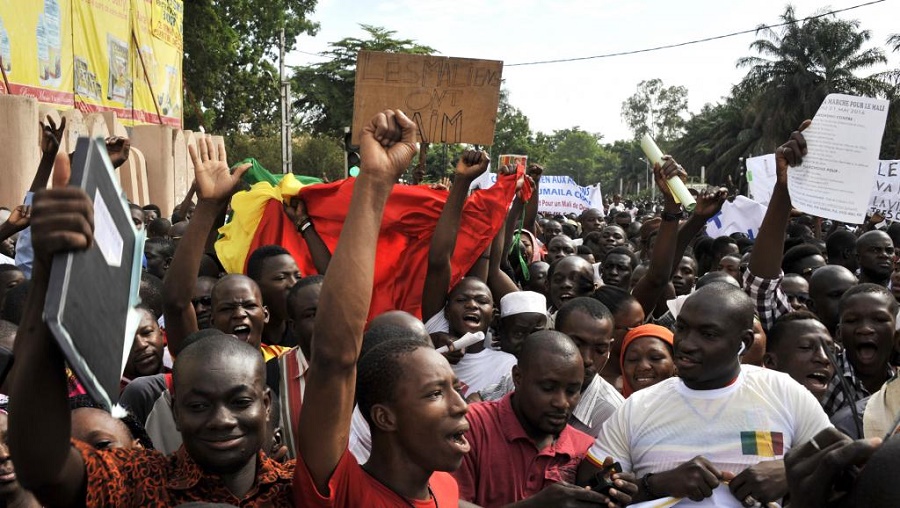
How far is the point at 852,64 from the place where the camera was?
157ft

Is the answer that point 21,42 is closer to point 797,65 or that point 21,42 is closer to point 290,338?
point 290,338

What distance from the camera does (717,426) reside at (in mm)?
2803

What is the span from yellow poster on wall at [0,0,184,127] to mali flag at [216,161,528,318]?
6.78 m

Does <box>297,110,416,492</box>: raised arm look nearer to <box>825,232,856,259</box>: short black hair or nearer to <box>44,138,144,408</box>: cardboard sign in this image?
<box>44,138,144,408</box>: cardboard sign

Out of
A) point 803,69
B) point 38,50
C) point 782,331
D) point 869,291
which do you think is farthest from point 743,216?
point 803,69

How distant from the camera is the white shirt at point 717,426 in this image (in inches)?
109

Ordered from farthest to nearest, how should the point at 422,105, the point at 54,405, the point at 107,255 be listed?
the point at 422,105
the point at 54,405
the point at 107,255

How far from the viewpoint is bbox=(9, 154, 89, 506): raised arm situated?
5.39 feet

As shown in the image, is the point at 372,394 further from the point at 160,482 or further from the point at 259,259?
the point at 259,259

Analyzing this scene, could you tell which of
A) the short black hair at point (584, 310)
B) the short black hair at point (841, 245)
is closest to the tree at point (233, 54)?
the short black hair at point (841, 245)

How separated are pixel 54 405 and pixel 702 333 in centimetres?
197

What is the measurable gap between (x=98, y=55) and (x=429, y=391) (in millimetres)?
14810

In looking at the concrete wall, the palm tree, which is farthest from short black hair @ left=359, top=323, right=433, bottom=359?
the palm tree

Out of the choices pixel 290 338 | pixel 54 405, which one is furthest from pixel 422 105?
pixel 54 405
